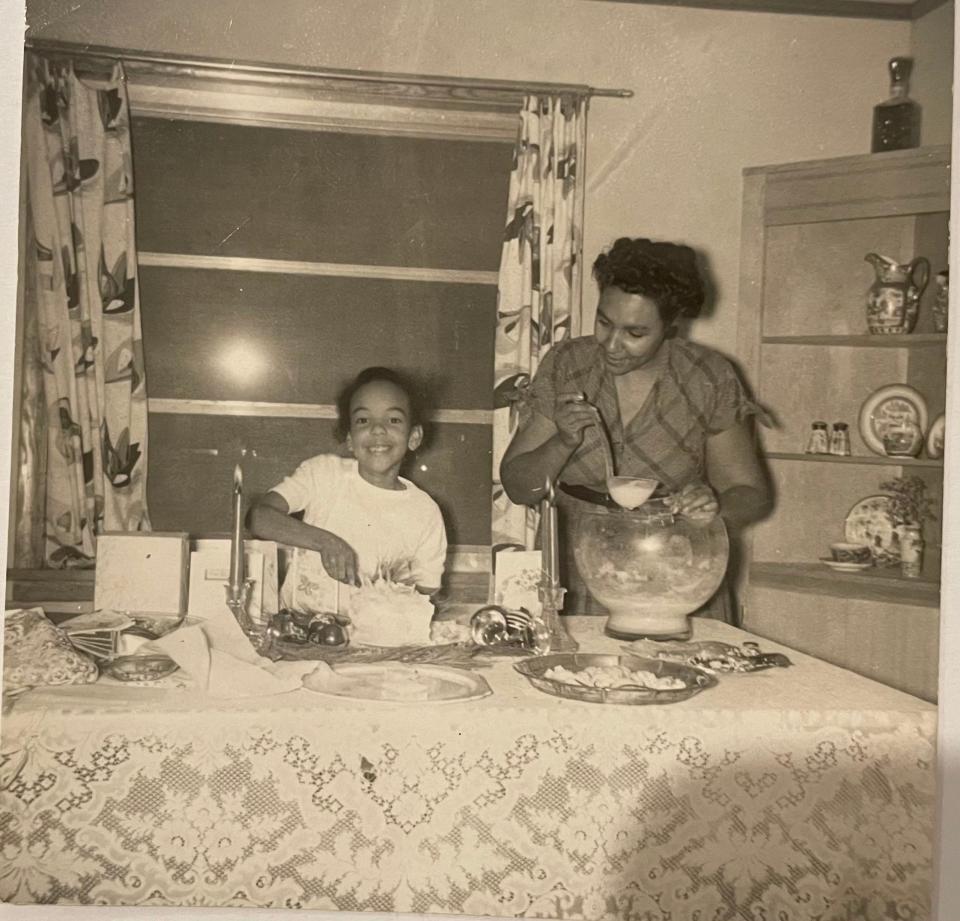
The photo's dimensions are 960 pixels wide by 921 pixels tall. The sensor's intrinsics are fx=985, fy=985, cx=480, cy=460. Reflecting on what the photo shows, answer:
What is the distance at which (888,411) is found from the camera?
4.15 feet

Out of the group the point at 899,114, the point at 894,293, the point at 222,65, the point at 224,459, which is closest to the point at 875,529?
Result: the point at 894,293

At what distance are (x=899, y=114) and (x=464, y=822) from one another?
1.03m

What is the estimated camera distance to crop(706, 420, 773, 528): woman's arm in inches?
51.3

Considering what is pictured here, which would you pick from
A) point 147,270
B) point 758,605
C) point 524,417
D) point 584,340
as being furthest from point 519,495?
point 147,270

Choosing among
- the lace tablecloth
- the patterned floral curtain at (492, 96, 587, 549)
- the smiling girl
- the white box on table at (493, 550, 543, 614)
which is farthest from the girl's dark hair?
the lace tablecloth

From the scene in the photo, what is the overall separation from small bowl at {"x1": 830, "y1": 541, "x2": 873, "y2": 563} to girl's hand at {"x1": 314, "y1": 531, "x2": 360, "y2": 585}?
64 centimetres

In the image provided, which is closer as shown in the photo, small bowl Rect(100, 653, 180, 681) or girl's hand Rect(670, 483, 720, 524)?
small bowl Rect(100, 653, 180, 681)

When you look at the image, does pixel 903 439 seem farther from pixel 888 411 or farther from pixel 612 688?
pixel 612 688

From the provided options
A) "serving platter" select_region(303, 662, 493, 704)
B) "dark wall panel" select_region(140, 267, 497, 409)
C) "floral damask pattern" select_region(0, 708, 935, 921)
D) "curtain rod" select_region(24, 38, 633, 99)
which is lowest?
"floral damask pattern" select_region(0, 708, 935, 921)

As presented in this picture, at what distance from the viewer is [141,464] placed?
4.19 ft

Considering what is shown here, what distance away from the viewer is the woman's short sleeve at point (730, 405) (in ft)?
4.28

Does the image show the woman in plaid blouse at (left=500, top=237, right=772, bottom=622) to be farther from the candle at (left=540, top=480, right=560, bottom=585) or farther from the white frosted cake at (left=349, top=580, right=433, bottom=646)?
the white frosted cake at (left=349, top=580, right=433, bottom=646)

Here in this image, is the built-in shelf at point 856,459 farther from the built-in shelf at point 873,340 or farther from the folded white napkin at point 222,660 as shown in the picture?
the folded white napkin at point 222,660

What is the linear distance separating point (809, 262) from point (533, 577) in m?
0.56
